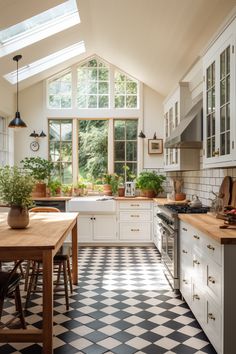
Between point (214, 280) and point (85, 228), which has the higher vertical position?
point (214, 280)

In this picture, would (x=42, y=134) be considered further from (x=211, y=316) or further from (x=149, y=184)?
(x=211, y=316)

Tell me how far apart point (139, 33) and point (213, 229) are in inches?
132

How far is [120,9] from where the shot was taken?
4.87 m

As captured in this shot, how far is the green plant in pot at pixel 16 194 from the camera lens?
3363 mm

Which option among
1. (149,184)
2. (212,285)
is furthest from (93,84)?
(212,285)

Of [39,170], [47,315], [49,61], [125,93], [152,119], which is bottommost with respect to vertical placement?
[47,315]

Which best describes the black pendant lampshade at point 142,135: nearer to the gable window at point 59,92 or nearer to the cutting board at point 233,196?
the gable window at point 59,92

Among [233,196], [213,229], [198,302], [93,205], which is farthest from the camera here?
[93,205]

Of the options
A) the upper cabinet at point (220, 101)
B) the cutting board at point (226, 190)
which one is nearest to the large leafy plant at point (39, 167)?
the upper cabinet at point (220, 101)

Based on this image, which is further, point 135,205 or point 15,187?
→ point 135,205

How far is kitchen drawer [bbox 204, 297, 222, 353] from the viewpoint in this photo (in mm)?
2645

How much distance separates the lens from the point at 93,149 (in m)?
7.86

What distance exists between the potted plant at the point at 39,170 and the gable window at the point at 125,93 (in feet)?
5.93

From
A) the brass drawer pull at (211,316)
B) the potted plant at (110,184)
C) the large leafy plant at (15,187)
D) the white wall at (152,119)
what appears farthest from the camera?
the white wall at (152,119)
